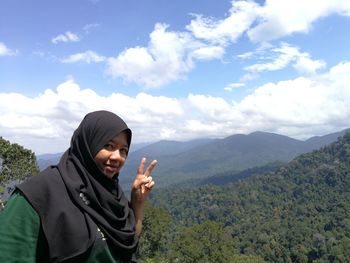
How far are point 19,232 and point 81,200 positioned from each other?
1.02ft

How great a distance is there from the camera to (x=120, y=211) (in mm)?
2131

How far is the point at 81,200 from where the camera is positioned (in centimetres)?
185

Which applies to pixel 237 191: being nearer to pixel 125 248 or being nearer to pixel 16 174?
pixel 16 174

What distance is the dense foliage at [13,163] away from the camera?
73.9 ft

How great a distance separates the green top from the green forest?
1925 centimetres

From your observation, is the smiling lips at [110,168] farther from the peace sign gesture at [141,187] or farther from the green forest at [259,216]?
the green forest at [259,216]

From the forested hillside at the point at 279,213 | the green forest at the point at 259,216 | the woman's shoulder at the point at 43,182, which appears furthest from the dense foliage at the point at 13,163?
the woman's shoulder at the point at 43,182

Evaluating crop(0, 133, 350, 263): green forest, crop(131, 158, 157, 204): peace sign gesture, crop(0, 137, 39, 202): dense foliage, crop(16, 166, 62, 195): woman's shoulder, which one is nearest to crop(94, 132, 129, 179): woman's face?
crop(16, 166, 62, 195): woman's shoulder

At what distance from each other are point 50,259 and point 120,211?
1.61 feet

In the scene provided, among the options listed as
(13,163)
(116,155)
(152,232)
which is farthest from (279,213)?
A: (116,155)

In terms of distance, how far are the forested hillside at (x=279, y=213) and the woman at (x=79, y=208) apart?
105ft

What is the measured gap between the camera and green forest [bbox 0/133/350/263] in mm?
30969

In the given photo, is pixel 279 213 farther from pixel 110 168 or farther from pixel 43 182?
pixel 43 182

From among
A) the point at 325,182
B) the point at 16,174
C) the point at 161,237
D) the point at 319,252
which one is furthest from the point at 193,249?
the point at 325,182
